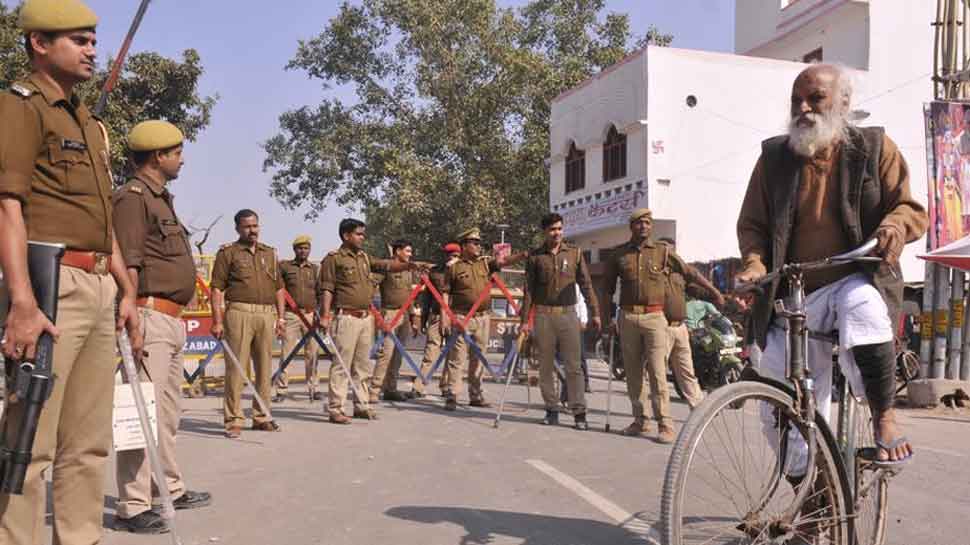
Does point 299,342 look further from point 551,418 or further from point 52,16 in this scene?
point 52,16

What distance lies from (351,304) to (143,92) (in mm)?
13928

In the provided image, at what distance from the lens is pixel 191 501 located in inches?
222

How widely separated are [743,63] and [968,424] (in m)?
15.6

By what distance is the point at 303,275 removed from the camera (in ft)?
44.1

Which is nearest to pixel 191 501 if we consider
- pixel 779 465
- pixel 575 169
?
pixel 779 465

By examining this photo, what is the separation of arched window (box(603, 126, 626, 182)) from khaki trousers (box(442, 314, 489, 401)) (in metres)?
13.9

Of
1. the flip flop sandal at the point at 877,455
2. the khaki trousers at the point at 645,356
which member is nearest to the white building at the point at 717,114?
the khaki trousers at the point at 645,356

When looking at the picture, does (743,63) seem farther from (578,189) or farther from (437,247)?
(437,247)

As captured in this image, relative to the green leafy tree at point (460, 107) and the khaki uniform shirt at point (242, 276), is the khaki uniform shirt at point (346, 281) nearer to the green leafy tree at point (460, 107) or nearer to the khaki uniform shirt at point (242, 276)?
the khaki uniform shirt at point (242, 276)

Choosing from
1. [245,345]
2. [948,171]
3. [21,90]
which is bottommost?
[245,345]

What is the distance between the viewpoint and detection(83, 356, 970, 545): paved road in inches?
197

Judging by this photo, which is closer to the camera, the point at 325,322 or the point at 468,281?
the point at 325,322

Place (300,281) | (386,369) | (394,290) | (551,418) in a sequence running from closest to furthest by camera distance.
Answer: (551,418) < (386,369) < (394,290) < (300,281)

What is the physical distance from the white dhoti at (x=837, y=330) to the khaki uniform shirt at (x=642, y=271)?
496 cm
